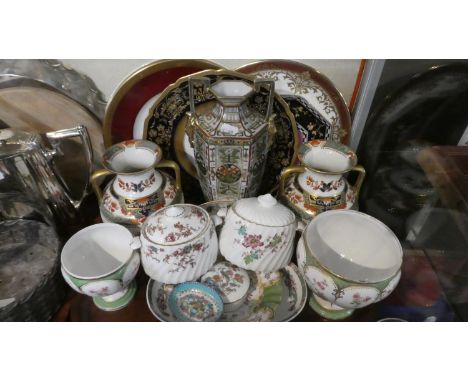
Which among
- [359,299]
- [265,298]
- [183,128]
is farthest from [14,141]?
[359,299]

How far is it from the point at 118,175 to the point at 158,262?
0.19 m

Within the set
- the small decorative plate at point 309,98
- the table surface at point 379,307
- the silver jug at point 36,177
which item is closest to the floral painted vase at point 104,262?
the table surface at point 379,307

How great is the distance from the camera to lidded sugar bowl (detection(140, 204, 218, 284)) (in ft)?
1.96

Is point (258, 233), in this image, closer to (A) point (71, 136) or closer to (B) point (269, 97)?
(B) point (269, 97)

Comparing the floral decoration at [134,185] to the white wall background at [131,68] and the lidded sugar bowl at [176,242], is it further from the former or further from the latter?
the white wall background at [131,68]

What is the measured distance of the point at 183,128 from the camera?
77cm

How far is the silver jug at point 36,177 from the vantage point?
2.21 ft

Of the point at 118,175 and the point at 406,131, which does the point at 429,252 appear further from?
the point at 118,175

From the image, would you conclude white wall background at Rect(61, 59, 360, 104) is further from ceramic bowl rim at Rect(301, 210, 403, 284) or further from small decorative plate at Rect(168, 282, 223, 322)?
small decorative plate at Rect(168, 282, 223, 322)

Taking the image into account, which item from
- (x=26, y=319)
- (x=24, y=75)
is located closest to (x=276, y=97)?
(x=24, y=75)

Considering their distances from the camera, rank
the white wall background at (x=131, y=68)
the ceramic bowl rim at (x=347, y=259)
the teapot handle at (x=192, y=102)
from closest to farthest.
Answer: the ceramic bowl rim at (x=347, y=259) → the teapot handle at (x=192, y=102) → the white wall background at (x=131, y=68)

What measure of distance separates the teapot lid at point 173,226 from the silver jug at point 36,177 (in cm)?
24

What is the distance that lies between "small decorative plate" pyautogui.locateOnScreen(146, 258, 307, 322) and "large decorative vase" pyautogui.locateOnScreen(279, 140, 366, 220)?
5.7 inches

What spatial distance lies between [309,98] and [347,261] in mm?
365
